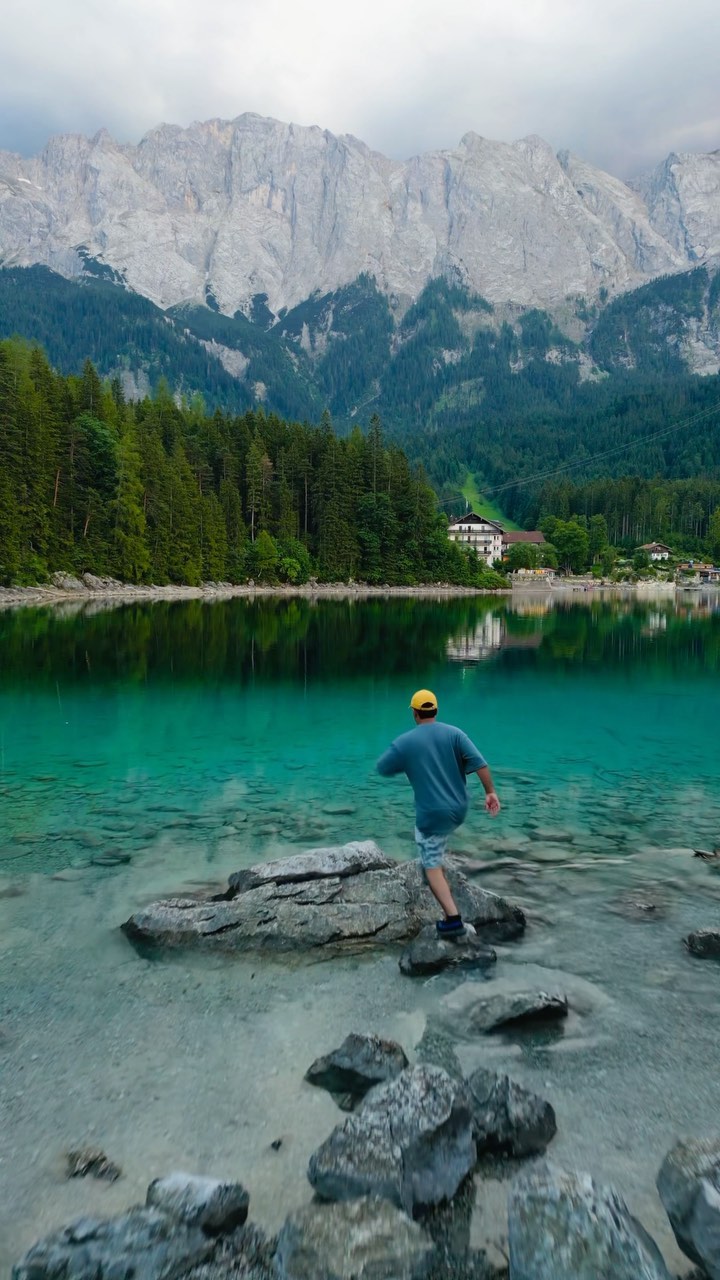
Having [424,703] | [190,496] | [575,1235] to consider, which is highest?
[190,496]

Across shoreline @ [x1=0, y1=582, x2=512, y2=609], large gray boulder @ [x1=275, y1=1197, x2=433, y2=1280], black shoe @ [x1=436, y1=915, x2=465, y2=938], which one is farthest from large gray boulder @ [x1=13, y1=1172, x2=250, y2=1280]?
shoreline @ [x1=0, y1=582, x2=512, y2=609]

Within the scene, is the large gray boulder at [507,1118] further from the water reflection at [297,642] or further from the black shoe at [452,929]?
the water reflection at [297,642]

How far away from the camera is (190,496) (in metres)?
108

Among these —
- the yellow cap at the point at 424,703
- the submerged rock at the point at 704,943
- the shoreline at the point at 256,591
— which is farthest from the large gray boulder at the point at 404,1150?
the shoreline at the point at 256,591

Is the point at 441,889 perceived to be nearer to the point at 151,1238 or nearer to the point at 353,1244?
the point at 353,1244

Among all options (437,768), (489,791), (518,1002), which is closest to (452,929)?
(518,1002)

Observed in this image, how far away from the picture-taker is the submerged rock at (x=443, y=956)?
8.54m

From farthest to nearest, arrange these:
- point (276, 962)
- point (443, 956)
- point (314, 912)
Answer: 1. point (314, 912)
2. point (276, 962)
3. point (443, 956)

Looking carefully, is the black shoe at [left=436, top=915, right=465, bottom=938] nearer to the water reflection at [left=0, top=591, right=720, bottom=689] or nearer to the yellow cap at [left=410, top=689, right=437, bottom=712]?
the yellow cap at [left=410, top=689, right=437, bottom=712]

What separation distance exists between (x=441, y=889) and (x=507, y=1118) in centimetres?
341

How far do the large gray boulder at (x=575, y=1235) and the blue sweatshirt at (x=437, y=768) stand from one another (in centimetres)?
443

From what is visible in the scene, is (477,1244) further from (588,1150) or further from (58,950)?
(58,950)

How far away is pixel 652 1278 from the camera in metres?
4.14

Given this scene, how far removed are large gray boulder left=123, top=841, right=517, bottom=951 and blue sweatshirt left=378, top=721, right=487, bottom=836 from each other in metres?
1.52
